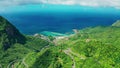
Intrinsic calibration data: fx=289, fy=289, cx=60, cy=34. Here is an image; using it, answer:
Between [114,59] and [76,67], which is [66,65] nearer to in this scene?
[76,67]

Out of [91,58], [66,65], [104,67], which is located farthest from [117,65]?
[66,65]

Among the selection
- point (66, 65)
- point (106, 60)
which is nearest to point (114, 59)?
point (106, 60)

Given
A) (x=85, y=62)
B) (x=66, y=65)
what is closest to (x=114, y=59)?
(x=85, y=62)

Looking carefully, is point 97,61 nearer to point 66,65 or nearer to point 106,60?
point 106,60

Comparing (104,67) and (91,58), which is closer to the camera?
(104,67)

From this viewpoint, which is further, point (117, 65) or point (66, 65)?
point (66, 65)

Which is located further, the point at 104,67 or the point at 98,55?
the point at 98,55

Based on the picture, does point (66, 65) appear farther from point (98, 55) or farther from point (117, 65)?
point (117, 65)
